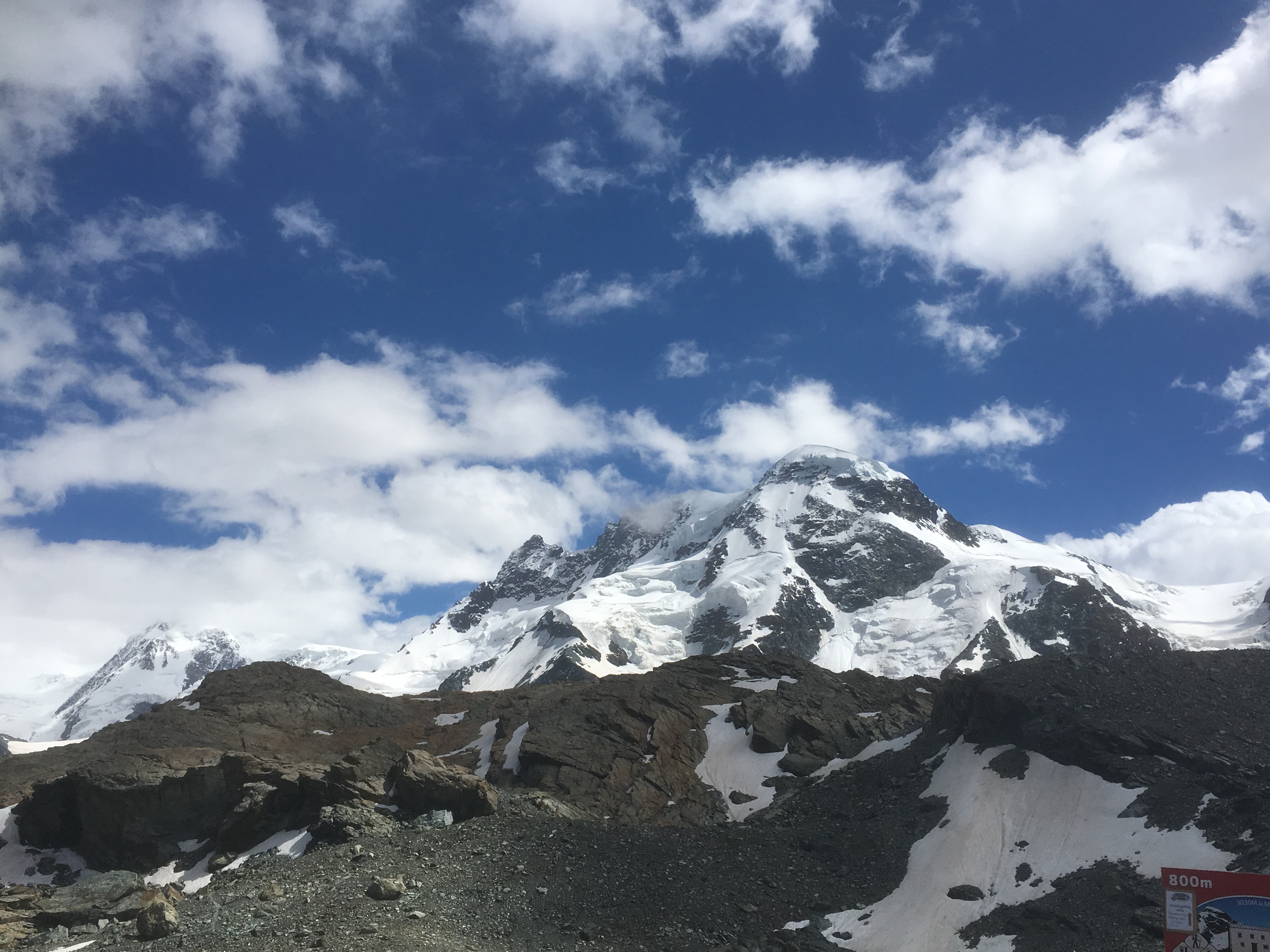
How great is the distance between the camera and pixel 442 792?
4322 centimetres

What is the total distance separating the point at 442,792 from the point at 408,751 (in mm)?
3898

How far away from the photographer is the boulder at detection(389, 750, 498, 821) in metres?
42.8

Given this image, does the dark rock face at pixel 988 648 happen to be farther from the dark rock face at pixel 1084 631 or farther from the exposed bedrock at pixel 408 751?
the exposed bedrock at pixel 408 751

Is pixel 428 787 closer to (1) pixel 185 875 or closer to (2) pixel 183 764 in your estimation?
(1) pixel 185 875

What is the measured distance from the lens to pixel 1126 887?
3158 cm

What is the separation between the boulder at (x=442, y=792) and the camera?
42.8 m

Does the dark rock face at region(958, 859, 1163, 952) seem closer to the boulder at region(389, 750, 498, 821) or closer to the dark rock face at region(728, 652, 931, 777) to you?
the dark rock face at region(728, 652, 931, 777)

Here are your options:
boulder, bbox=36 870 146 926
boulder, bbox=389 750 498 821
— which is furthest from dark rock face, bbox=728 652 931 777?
boulder, bbox=36 870 146 926

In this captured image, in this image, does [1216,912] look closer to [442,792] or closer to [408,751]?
[442,792]

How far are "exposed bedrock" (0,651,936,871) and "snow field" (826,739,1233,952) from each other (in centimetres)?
1548

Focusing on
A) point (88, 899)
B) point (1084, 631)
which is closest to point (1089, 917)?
point (88, 899)

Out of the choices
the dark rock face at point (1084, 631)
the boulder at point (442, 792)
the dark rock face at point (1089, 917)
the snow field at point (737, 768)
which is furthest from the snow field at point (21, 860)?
the dark rock face at point (1084, 631)

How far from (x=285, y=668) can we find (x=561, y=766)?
3971 centimetres

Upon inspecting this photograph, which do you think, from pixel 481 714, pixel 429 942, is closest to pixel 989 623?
pixel 481 714
